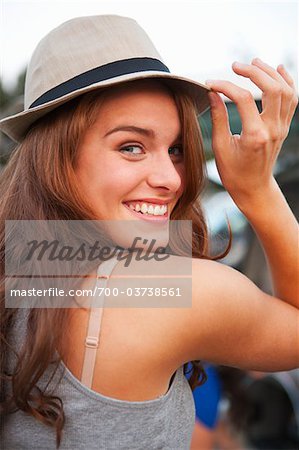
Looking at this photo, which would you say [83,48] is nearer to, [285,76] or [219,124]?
[219,124]

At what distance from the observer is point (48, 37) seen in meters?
1.70

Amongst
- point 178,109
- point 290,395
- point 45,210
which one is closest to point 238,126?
point 178,109

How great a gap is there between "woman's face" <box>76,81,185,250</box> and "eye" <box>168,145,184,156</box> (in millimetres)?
84

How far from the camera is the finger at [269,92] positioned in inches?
62.8

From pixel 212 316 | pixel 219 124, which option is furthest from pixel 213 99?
pixel 212 316

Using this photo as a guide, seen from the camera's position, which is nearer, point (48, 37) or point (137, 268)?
point (137, 268)

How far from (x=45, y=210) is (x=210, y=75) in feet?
4.22

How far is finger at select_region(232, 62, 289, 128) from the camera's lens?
1595mm

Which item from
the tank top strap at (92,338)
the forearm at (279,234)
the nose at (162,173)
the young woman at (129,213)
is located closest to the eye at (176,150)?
the young woman at (129,213)

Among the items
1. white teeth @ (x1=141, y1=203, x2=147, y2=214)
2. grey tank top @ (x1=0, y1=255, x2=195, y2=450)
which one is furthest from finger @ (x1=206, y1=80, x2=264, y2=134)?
grey tank top @ (x1=0, y1=255, x2=195, y2=450)

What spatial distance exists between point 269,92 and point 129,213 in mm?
466

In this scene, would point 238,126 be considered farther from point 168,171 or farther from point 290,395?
point 290,395

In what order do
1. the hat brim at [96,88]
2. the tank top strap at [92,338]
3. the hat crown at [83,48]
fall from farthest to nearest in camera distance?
the hat crown at [83,48] → the hat brim at [96,88] → the tank top strap at [92,338]

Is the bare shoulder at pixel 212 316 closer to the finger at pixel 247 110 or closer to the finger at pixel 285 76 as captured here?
the finger at pixel 247 110
